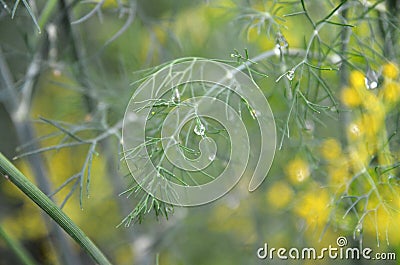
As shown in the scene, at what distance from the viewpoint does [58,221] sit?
66cm

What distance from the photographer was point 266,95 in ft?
3.98

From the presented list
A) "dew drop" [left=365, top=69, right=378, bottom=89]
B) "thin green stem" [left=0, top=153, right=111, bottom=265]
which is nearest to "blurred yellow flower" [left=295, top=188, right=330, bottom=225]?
"dew drop" [left=365, top=69, right=378, bottom=89]

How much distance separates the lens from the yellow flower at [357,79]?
100 centimetres

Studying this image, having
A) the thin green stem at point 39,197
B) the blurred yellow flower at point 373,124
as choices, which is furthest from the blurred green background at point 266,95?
the thin green stem at point 39,197

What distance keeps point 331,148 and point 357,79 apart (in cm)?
23

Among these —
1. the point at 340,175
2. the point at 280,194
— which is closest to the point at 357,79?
the point at 340,175

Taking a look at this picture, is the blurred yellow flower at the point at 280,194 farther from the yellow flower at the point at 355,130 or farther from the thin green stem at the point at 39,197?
the thin green stem at the point at 39,197

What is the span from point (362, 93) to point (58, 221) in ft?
1.97

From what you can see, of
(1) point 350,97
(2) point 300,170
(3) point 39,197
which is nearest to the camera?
(3) point 39,197

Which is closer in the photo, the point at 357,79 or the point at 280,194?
the point at 357,79

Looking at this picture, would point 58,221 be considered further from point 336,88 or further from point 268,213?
point 268,213

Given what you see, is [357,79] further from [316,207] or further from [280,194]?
[280,194]

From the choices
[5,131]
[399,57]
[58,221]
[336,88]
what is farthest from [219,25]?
[58,221]

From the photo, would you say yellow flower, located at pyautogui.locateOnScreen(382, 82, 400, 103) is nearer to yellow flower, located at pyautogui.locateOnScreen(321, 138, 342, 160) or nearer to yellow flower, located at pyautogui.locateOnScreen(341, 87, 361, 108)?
yellow flower, located at pyautogui.locateOnScreen(341, 87, 361, 108)
